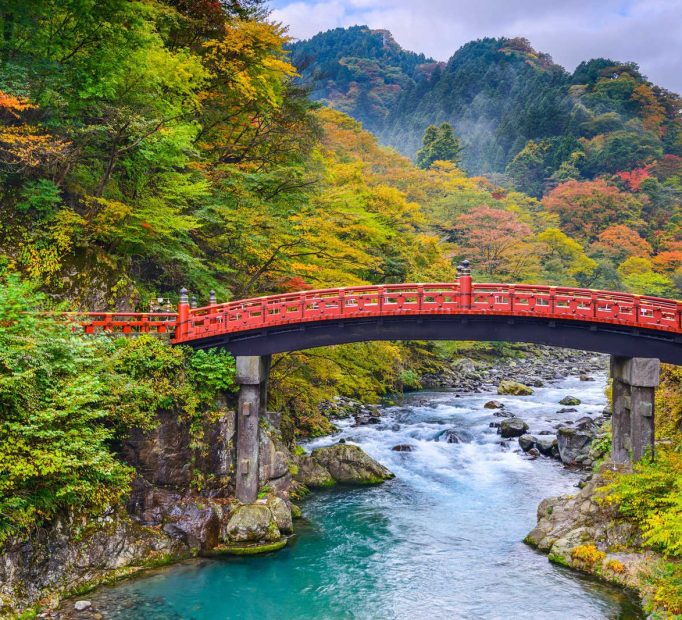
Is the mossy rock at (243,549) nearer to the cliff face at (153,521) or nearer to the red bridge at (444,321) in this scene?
the cliff face at (153,521)

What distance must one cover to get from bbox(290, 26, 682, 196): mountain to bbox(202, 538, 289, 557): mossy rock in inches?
2381

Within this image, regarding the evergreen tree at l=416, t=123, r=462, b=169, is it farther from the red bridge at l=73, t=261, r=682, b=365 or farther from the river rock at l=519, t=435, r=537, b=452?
the red bridge at l=73, t=261, r=682, b=365

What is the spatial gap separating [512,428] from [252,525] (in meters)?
17.7

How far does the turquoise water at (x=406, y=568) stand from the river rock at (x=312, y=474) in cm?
96

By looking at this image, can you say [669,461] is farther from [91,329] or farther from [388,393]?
[388,393]

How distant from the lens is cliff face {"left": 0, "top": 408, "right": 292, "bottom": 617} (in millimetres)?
16281

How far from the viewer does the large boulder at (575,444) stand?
29641 millimetres

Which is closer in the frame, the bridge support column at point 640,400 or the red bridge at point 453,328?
the red bridge at point 453,328

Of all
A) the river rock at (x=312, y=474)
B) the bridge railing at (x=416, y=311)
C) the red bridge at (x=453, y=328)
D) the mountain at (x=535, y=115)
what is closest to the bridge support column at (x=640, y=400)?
the red bridge at (x=453, y=328)

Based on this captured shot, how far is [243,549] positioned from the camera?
20.1 meters


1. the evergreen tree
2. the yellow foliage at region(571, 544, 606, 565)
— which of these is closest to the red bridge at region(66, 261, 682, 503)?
the yellow foliage at region(571, 544, 606, 565)

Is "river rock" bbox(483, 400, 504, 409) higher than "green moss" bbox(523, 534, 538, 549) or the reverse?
higher

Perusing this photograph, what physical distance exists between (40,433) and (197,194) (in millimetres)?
12465

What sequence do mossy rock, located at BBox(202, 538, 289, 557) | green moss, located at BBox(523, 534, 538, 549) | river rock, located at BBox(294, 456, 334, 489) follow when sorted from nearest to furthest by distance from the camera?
mossy rock, located at BBox(202, 538, 289, 557)
green moss, located at BBox(523, 534, 538, 549)
river rock, located at BBox(294, 456, 334, 489)
